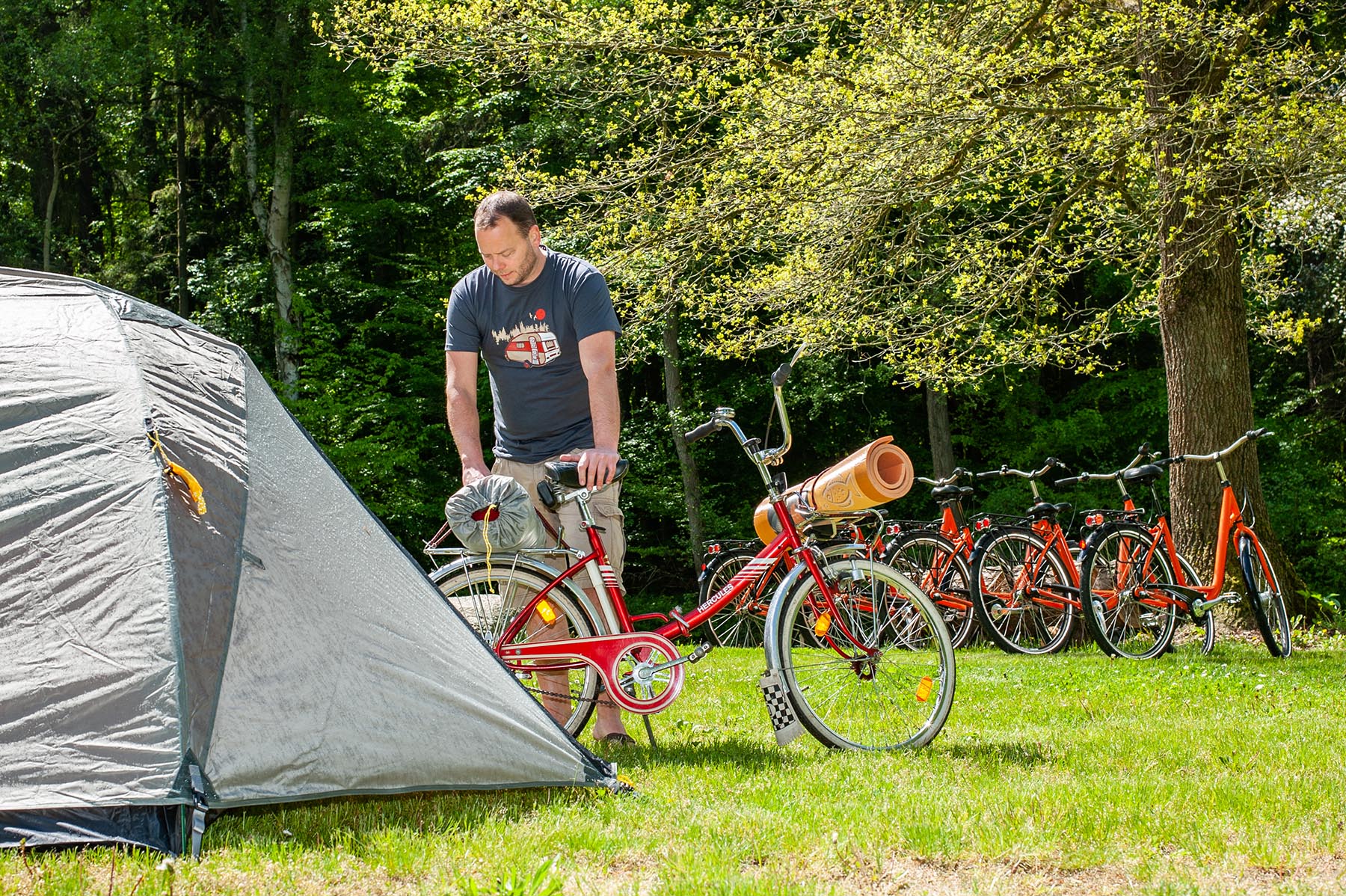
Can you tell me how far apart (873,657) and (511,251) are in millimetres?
→ 1898

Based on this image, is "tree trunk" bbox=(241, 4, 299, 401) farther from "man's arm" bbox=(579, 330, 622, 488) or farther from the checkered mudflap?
the checkered mudflap

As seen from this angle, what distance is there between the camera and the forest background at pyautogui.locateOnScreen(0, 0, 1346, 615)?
838 cm

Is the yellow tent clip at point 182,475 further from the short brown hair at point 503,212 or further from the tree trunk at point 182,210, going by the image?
the tree trunk at point 182,210

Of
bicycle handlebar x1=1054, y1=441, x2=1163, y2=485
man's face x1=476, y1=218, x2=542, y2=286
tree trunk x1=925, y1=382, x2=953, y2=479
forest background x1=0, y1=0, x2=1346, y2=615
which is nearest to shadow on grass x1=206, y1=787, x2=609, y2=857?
man's face x1=476, y1=218, x2=542, y2=286

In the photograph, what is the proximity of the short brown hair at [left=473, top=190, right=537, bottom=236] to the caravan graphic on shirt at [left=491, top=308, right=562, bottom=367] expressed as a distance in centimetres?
31

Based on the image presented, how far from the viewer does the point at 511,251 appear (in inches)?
166

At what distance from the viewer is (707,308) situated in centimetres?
1072

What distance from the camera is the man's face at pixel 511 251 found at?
4168 mm

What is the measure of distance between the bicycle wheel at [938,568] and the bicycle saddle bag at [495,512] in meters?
5.29

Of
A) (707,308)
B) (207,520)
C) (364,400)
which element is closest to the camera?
(207,520)

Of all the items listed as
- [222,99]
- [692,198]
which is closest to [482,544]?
[692,198]

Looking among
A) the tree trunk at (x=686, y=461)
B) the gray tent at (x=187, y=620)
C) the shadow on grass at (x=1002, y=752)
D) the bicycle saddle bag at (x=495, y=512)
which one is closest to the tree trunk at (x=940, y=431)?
the tree trunk at (x=686, y=461)

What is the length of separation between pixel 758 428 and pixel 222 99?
32.4 feet

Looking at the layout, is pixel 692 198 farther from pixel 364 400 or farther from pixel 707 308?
pixel 364 400
